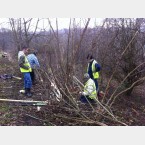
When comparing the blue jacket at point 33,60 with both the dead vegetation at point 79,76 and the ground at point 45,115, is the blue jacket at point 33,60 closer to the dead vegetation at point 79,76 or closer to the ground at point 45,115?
the dead vegetation at point 79,76

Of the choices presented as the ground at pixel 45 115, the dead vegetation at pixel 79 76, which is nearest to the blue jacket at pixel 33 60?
the dead vegetation at pixel 79 76

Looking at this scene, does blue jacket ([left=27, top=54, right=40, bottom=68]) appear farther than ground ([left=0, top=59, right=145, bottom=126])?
Yes

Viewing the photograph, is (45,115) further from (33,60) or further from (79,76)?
(79,76)

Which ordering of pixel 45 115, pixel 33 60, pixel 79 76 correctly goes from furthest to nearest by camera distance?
1. pixel 79 76
2. pixel 33 60
3. pixel 45 115

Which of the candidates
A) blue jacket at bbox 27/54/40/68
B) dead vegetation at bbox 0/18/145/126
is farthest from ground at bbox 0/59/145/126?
blue jacket at bbox 27/54/40/68

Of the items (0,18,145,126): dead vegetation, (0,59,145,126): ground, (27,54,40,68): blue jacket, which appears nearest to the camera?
(0,59,145,126): ground

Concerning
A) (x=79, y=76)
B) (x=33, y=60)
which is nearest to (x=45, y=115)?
(x=33, y=60)

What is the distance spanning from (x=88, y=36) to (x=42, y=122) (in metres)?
6.57

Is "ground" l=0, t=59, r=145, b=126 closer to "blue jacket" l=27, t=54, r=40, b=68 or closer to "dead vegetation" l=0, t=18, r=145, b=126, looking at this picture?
"dead vegetation" l=0, t=18, r=145, b=126

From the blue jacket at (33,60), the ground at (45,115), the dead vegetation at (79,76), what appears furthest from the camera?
the blue jacket at (33,60)

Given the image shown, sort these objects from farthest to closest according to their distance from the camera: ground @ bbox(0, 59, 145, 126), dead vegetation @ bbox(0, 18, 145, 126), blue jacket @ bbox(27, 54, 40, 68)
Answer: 1. blue jacket @ bbox(27, 54, 40, 68)
2. dead vegetation @ bbox(0, 18, 145, 126)
3. ground @ bbox(0, 59, 145, 126)

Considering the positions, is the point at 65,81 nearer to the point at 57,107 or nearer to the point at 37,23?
the point at 57,107

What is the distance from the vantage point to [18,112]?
6777mm

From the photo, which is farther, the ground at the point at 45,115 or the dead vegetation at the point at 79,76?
the dead vegetation at the point at 79,76
